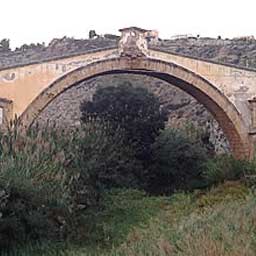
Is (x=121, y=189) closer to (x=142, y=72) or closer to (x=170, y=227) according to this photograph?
(x=142, y=72)

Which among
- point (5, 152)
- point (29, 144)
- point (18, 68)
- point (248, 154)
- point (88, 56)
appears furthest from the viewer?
point (248, 154)

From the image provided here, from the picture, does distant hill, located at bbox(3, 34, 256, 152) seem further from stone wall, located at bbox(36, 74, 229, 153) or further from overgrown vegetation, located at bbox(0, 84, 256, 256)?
overgrown vegetation, located at bbox(0, 84, 256, 256)

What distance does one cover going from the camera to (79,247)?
46.4 ft

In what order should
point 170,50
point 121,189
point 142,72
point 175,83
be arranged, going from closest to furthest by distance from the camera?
point 121,189 < point 142,72 < point 175,83 < point 170,50

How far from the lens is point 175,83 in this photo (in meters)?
27.4

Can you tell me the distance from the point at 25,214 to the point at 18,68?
10.5 meters

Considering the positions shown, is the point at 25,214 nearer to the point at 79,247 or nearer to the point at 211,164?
the point at 79,247

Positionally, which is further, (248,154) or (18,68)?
(248,154)

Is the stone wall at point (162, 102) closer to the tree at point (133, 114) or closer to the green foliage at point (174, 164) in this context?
the green foliage at point (174, 164)

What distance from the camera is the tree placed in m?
28.3

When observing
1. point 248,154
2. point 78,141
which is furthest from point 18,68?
point 248,154

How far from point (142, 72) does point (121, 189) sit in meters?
4.56

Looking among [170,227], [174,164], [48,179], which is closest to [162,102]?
[174,164]

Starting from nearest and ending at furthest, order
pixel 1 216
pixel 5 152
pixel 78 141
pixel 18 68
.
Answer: pixel 1 216
pixel 5 152
pixel 78 141
pixel 18 68
